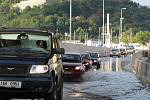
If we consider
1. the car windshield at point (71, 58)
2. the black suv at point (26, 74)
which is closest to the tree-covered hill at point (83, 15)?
the car windshield at point (71, 58)

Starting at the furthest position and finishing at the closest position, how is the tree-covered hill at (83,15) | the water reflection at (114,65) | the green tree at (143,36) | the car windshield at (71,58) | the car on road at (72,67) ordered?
1. the green tree at (143,36)
2. the tree-covered hill at (83,15)
3. the water reflection at (114,65)
4. the car windshield at (71,58)
5. the car on road at (72,67)

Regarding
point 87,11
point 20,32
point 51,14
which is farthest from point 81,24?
point 20,32

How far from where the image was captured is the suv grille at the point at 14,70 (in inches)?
448

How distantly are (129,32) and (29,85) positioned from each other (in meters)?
162

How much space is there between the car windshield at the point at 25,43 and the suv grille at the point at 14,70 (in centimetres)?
73

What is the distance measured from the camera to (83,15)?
14288 centimetres

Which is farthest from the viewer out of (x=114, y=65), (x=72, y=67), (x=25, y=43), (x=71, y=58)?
(x=114, y=65)

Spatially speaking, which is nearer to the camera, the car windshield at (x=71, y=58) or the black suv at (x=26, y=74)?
the black suv at (x=26, y=74)

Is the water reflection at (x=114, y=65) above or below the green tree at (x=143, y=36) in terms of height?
above

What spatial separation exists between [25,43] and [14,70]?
145 centimetres

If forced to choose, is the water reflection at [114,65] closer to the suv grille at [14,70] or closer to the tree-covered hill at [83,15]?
the suv grille at [14,70]

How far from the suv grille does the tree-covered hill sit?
74590 mm

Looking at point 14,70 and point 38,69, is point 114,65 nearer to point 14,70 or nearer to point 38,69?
point 38,69

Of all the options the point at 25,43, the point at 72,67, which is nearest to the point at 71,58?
the point at 72,67
